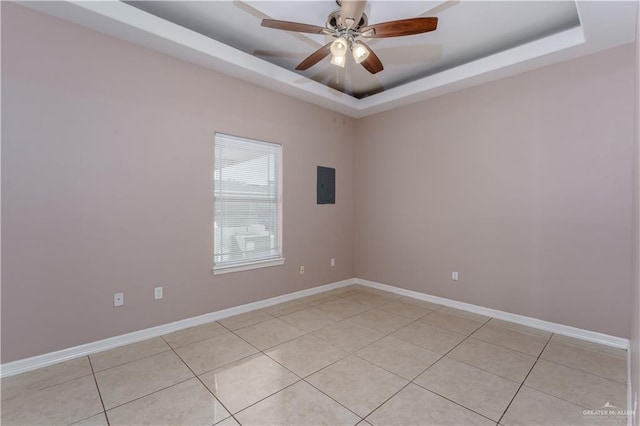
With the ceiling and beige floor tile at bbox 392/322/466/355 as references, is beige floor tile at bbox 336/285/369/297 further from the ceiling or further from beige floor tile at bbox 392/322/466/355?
the ceiling

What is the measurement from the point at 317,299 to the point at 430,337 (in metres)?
1.64

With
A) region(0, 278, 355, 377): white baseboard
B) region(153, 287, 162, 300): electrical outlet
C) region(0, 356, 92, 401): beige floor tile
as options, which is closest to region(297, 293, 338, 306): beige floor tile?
region(0, 278, 355, 377): white baseboard

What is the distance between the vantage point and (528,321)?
123 inches

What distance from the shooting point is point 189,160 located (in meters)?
3.07

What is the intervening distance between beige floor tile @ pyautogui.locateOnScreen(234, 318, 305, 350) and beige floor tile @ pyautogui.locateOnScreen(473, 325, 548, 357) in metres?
1.86

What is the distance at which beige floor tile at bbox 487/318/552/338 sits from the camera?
9.63 ft

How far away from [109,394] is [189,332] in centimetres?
99

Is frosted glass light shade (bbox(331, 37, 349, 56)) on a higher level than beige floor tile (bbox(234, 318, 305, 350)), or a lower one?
higher

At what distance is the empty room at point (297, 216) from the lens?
6.72ft

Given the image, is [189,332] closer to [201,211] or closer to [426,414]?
[201,211]

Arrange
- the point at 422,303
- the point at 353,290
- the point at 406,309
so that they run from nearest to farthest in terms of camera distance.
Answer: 1. the point at 406,309
2. the point at 422,303
3. the point at 353,290

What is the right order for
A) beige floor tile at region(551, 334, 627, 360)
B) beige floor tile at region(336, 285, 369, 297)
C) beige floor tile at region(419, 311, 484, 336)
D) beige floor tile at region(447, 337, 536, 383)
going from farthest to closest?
beige floor tile at region(336, 285, 369, 297) < beige floor tile at region(419, 311, 484, 336) < beige floor tile at region(551, 334, 627, 360) < beige floor tile at region(447, 337, 536, 383)

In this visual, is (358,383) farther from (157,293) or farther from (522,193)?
(522,193)

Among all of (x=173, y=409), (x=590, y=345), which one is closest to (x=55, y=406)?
(x=173, y=409)
